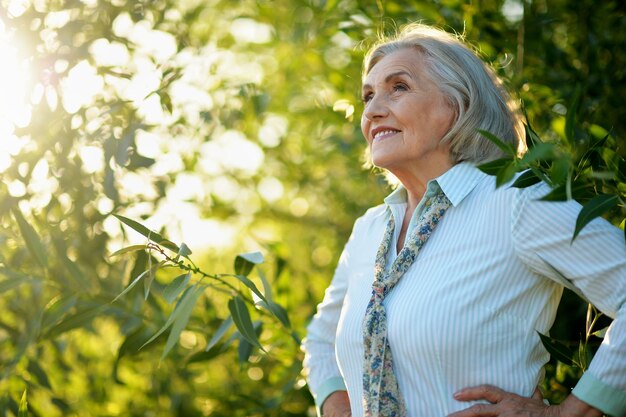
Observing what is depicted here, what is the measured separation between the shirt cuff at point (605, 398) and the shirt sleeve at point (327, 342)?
2.45ft

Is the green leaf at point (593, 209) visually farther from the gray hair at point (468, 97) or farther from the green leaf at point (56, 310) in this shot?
the green leaf at point (56, 310)

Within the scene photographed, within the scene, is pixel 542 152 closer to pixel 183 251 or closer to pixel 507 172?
pixel 507 172

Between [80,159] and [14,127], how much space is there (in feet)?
0.79

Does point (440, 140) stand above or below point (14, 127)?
above

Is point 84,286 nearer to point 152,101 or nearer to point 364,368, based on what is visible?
point 152,101

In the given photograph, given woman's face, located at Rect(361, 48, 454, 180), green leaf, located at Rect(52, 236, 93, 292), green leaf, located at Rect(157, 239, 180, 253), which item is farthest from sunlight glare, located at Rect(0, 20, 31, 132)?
woman's face, located at Rect(361, 48, 454, 180)

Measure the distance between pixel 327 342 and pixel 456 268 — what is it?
0.63 m

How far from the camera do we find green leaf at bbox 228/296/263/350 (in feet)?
5.92

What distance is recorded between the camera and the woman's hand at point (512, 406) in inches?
56.1

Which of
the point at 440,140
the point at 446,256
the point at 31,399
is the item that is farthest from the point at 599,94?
the point at 31,399

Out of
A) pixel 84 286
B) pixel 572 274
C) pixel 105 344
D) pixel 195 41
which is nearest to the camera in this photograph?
pixel 572 274

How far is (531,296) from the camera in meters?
1.56

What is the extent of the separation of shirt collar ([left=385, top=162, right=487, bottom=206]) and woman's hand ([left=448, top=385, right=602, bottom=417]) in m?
0.38

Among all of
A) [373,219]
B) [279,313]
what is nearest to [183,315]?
[279,313]
